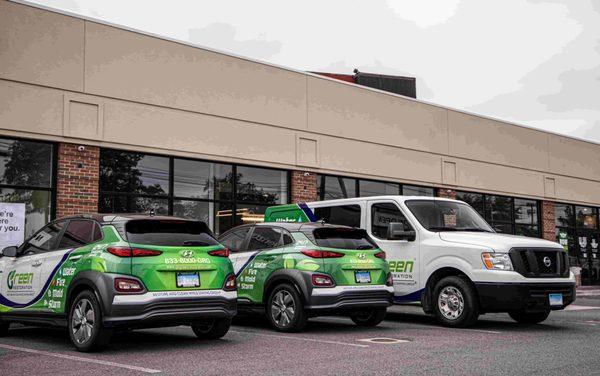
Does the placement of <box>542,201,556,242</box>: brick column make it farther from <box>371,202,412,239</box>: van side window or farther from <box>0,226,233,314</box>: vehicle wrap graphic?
<box>0,226,233,314</box>: vehicle wrap graphic

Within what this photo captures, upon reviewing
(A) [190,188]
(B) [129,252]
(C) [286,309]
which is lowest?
(C) [286,309]

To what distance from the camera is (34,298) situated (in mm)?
9250

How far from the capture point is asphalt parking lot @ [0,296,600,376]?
279 inches

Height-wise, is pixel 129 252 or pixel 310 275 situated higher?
pixel 129 252

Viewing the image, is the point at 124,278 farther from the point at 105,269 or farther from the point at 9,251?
the point at 9,251

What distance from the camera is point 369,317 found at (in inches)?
445

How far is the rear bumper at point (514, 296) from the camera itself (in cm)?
1066

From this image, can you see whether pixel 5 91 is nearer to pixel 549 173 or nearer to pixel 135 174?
pixel 135 174

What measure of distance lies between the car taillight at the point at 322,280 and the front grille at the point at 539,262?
291 centimetres

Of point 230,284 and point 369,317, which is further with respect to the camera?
point 369,317

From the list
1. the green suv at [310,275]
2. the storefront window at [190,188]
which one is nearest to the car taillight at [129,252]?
the green suv at [310,275]

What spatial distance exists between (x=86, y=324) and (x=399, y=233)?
547 centimetres

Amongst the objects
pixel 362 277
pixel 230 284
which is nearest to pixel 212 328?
pixel 230 284

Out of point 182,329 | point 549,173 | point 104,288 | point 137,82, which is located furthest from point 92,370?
point 549,173
